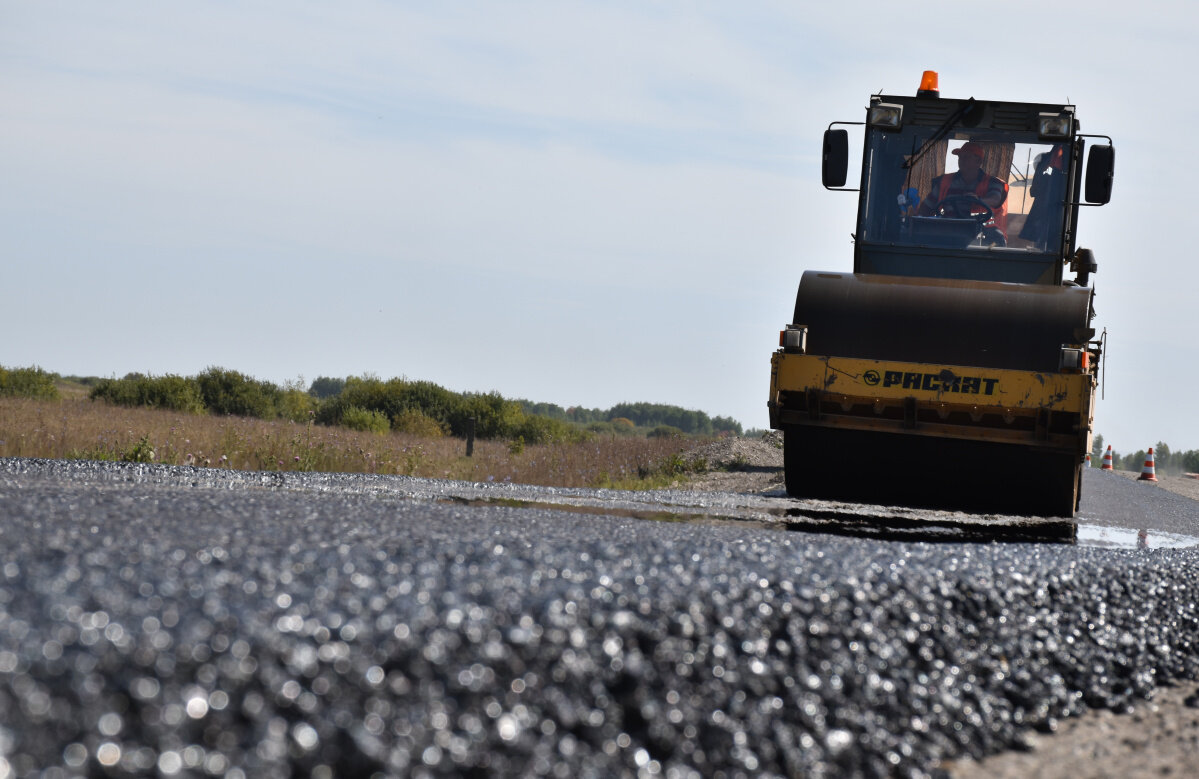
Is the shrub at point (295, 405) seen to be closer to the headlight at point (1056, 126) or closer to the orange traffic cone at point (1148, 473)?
the orange traffic cone at point (1148, 473)

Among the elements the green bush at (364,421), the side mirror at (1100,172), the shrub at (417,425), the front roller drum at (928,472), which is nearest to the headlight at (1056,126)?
the side mirror at (1100,172)

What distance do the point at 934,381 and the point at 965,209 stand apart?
2246 mm

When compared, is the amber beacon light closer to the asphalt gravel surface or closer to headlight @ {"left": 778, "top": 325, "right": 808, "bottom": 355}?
headlight @ {"left": 778, "top": 325, "right": 808, "bottom": 355}

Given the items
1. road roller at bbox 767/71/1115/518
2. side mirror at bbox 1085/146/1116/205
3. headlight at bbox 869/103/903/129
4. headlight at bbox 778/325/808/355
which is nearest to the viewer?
road roller at bbox 767/71/1115/518

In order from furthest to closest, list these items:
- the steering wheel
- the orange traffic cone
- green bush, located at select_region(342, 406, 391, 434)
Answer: green bush, located at select_region(342, 406, 391, 434) < the orange traffic cone < the steering wheel

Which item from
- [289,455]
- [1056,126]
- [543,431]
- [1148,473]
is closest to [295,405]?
[543,431]

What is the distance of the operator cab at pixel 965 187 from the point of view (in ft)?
29.5

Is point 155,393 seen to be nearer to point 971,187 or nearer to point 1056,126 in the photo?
point 971,187

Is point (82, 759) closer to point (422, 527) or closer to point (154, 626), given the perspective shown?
point (154, 626)

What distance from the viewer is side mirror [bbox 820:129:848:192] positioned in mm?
9078

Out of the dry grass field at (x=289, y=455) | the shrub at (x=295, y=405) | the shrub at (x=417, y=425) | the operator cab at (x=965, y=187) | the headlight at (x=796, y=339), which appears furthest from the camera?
the shrub at (x=295, y=405)

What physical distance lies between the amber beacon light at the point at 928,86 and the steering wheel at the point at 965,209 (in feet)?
3.09

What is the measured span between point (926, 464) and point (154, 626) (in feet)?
22.1

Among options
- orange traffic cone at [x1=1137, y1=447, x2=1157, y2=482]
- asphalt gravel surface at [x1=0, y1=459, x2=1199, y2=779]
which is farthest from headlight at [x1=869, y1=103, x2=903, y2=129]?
orange traffic cone at [x1=1137, y1=447, x2=1157, y2=482]
